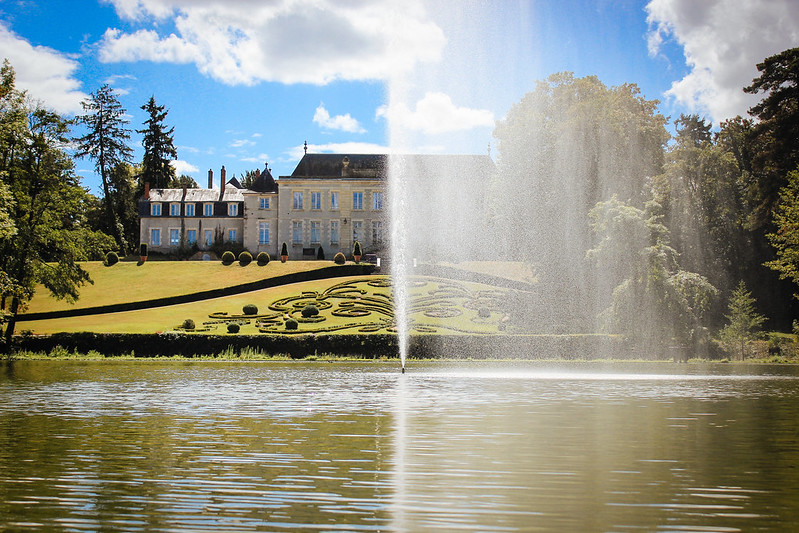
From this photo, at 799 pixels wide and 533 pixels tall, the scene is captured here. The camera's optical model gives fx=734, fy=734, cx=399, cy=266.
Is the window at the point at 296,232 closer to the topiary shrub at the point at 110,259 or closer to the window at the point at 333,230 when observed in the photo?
the window at the point at 333,230

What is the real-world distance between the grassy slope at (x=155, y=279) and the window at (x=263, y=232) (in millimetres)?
14377

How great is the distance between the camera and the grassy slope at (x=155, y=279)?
51906 mm

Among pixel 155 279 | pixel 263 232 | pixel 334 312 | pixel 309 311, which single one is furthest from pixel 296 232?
pixel 309 311

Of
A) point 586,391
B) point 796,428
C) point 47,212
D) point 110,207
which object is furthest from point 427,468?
point 110,207

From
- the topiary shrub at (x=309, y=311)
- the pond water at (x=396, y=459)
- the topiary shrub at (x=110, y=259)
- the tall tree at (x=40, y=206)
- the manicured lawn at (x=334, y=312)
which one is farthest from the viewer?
the topiary shrub at (x=110, y=259)

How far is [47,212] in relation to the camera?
128 ft

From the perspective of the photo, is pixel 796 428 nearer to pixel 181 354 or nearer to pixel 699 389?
pixel 699 389

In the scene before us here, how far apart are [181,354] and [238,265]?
28.3 meters

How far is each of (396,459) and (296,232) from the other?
2689 inches

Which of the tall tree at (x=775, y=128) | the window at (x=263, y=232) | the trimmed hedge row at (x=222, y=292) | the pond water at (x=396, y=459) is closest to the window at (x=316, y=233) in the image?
the window at (x=263, y=232)

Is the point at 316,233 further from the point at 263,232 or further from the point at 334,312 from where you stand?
the point at 334,312

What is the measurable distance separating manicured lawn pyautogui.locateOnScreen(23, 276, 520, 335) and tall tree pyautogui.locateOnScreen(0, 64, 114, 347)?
3675mm

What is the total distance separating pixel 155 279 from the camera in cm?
5803

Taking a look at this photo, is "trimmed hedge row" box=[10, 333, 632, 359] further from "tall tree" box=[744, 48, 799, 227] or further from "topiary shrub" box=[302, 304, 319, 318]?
"tall tree" box=[744, 48, 799, 227]
